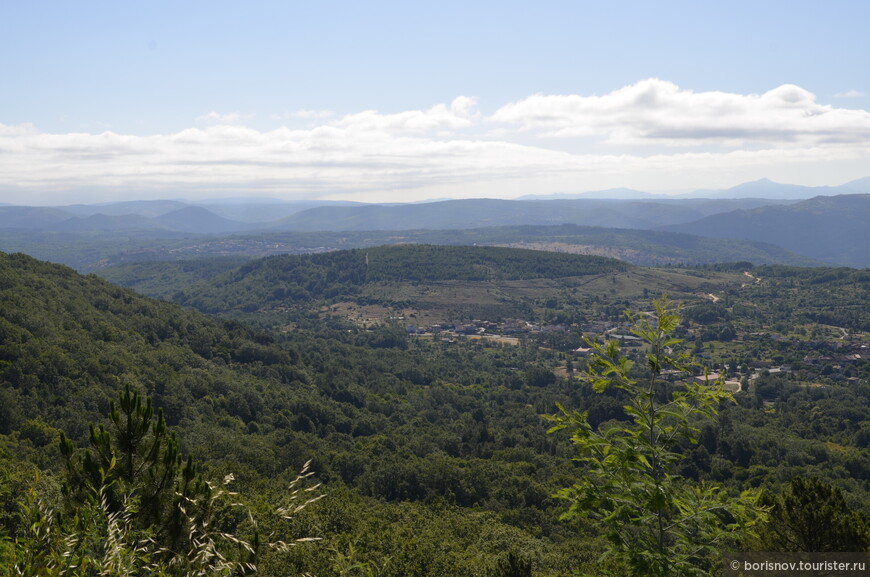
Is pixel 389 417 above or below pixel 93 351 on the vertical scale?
below

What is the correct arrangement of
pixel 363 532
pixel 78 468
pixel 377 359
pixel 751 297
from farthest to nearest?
pixel 751 297 < pixel 377 359 < pixel 363 532 < pixel 78 468

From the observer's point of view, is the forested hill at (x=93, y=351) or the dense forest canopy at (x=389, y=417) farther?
the forested hill at (x=93, y=351)

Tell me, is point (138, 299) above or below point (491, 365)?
above

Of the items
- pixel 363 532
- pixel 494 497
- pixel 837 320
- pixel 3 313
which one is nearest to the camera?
pixel 363 532

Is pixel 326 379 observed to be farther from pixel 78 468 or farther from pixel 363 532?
pixel 78 468

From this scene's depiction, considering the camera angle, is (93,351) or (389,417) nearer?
(93,351)

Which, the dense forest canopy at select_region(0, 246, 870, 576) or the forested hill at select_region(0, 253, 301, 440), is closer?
the dense forest canopy at select_region(0, 246, 870, 576)

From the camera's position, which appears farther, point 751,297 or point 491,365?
point 751,297

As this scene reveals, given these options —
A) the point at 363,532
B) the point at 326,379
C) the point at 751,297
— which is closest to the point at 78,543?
the point at 363,532

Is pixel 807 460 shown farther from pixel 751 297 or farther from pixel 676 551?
pixel 751 297

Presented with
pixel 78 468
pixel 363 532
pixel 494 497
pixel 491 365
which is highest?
pixel 78 468
